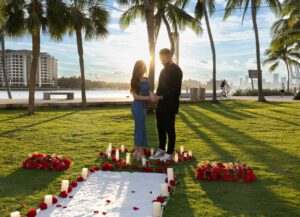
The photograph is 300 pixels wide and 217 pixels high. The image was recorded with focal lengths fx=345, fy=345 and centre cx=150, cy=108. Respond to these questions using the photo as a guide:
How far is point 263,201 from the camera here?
448 cm

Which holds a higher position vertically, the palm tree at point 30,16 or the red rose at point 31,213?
the palm tree at point 30,16

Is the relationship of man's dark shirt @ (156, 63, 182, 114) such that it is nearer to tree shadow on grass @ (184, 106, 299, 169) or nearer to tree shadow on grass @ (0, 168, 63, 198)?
tree shadow on grass @ (184, 106, 299, 169)

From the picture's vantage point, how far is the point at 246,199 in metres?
4.57

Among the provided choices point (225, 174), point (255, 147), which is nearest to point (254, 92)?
point (255, 147)

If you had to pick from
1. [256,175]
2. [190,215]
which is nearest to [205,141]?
[256,175]

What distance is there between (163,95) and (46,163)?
2.44 m

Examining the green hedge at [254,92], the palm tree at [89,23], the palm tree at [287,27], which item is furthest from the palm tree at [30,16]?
the green hedge at [254,92]

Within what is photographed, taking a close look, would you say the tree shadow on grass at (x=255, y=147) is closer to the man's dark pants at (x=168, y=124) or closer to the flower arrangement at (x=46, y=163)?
the man's dark pants at (x=168, y=124)

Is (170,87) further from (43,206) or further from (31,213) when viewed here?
(31,213)

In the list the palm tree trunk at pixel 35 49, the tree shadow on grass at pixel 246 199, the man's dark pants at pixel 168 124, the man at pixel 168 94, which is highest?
the palm tree trunk at pixel 35 49

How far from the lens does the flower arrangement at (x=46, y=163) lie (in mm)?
5984

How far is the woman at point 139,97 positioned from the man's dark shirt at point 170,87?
30 cm

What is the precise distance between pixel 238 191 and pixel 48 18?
13.0 meters

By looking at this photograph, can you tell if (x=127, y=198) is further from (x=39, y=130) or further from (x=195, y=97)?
(x=195, y=97)
